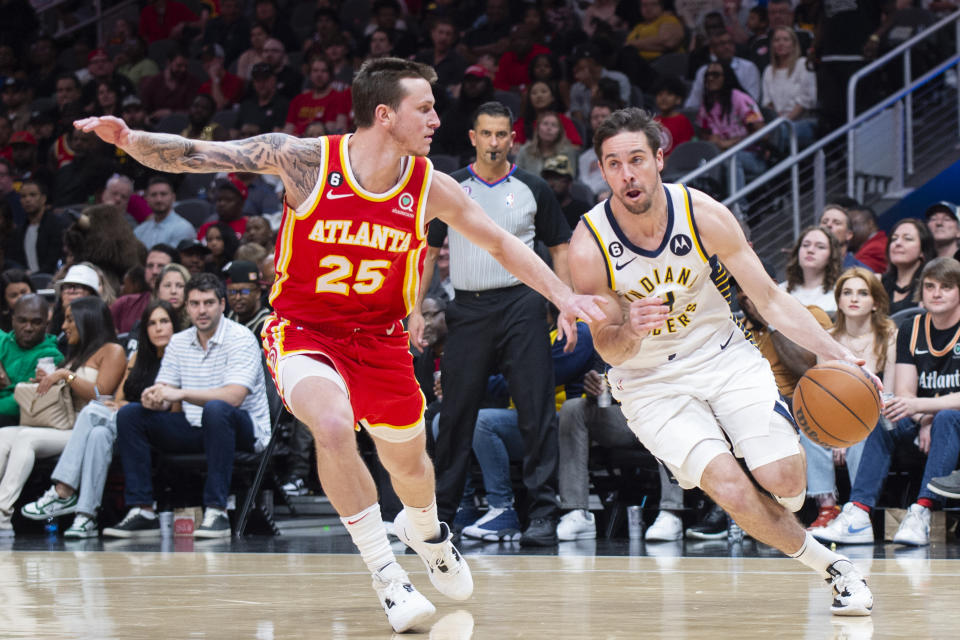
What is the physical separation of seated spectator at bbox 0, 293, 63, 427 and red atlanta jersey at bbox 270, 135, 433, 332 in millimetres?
5177

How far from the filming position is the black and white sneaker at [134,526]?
26.4ft

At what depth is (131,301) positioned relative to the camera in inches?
389

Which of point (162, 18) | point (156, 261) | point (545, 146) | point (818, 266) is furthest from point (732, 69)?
point (162, 18)

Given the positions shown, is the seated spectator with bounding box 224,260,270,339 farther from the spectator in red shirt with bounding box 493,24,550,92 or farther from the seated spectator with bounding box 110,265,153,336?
the spectator in red shirt with bounding box 493,24,550,92

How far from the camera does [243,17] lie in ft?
51.5

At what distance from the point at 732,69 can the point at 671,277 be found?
681cm

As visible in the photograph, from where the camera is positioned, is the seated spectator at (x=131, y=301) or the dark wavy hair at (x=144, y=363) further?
the seated spectator at (x=131, y=301)

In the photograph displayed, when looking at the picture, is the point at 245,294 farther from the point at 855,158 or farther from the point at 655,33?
the point at 655,33

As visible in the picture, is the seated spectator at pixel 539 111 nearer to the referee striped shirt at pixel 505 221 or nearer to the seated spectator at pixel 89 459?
the referee striped shirt at pixel 505 221

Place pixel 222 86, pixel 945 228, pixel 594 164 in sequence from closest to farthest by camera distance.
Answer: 1. pixel 945 228
2. pixel 594 164
3. pixel 222 86

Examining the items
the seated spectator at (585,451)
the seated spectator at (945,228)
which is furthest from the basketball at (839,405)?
the seated spectator at (945,228)

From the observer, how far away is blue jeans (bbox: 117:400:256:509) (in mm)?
7902

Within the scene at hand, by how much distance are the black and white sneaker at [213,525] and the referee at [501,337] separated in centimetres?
161

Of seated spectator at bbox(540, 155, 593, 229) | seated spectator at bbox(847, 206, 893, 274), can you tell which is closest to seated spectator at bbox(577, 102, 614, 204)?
seated spectator at bbox(540, 155, 593, 229)
